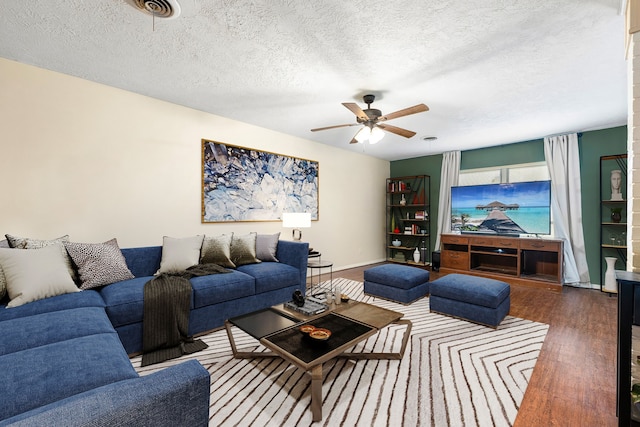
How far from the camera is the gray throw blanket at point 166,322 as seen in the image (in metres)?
2.23

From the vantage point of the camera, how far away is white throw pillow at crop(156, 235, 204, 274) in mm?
2895

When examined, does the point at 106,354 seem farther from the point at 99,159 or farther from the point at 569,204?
the point at 569,204

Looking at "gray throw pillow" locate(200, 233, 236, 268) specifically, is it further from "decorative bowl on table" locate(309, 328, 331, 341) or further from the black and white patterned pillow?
"decorative bowl on table" locate(309, 328, 331, 341)

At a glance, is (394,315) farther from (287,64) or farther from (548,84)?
(548,84)

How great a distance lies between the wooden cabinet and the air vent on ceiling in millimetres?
5207

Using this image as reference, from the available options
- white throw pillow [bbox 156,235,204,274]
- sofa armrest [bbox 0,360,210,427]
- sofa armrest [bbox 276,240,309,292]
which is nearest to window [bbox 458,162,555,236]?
sofa armrest [bbox 276,240,309,292]

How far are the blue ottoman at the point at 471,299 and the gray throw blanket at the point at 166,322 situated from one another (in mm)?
2426

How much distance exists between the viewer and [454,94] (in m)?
3.07

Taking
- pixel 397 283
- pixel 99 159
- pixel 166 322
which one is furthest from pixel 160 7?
pixel 397 283

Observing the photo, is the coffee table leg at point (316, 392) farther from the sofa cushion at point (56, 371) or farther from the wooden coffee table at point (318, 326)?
the sofa cushion at point (56, 371)

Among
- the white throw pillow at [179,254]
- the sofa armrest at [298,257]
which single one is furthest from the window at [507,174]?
the white throw pillow at [179,254]

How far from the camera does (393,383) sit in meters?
1.90

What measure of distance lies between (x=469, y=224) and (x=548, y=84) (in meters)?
3.05

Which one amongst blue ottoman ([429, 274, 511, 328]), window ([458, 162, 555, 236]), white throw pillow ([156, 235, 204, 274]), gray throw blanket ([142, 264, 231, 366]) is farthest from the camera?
window ([458, 162, 555, 236])
